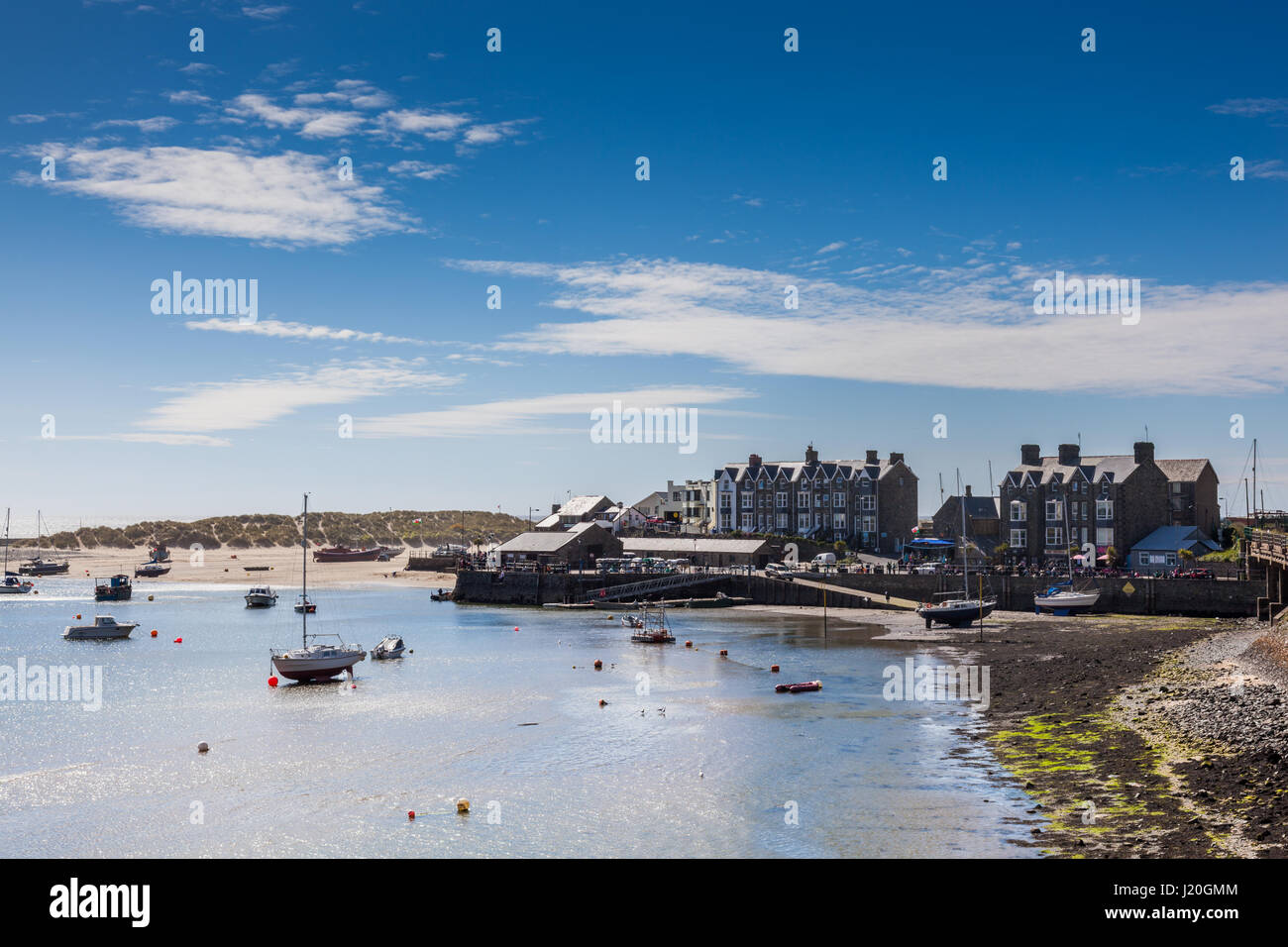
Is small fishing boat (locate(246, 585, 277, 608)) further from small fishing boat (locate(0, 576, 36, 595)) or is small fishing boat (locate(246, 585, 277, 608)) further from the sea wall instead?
the sea wall

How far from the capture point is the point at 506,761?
37719 mm

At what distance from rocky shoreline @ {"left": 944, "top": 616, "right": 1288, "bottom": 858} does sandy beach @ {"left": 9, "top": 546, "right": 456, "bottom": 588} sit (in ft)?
316

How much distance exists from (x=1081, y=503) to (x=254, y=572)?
4805 inches

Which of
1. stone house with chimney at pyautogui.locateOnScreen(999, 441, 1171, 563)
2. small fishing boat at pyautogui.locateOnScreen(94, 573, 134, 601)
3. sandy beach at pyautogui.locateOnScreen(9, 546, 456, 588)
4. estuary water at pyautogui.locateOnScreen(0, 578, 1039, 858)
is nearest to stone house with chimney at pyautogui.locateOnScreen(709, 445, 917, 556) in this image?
stone house with chimney at pyautogui.locateOnScreen(999, 441, 1171, 563)

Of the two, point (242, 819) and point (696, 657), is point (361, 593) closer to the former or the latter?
point (696, 657)

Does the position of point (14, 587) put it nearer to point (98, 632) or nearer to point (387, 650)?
point (98, 632)

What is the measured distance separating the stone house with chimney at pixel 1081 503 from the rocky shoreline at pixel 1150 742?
41125 millimetres

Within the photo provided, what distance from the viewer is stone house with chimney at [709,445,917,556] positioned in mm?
129750

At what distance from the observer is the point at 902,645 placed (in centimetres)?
6975

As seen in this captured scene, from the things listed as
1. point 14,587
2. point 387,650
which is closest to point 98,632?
point 387,650

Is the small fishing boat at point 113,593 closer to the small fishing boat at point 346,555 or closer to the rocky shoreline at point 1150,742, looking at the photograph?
the small fishing boat at point 346,555

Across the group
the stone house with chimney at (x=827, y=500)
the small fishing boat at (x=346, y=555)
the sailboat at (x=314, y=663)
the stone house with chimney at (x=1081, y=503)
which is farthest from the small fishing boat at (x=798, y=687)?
the small fishing boat at (x=346, y=555)
